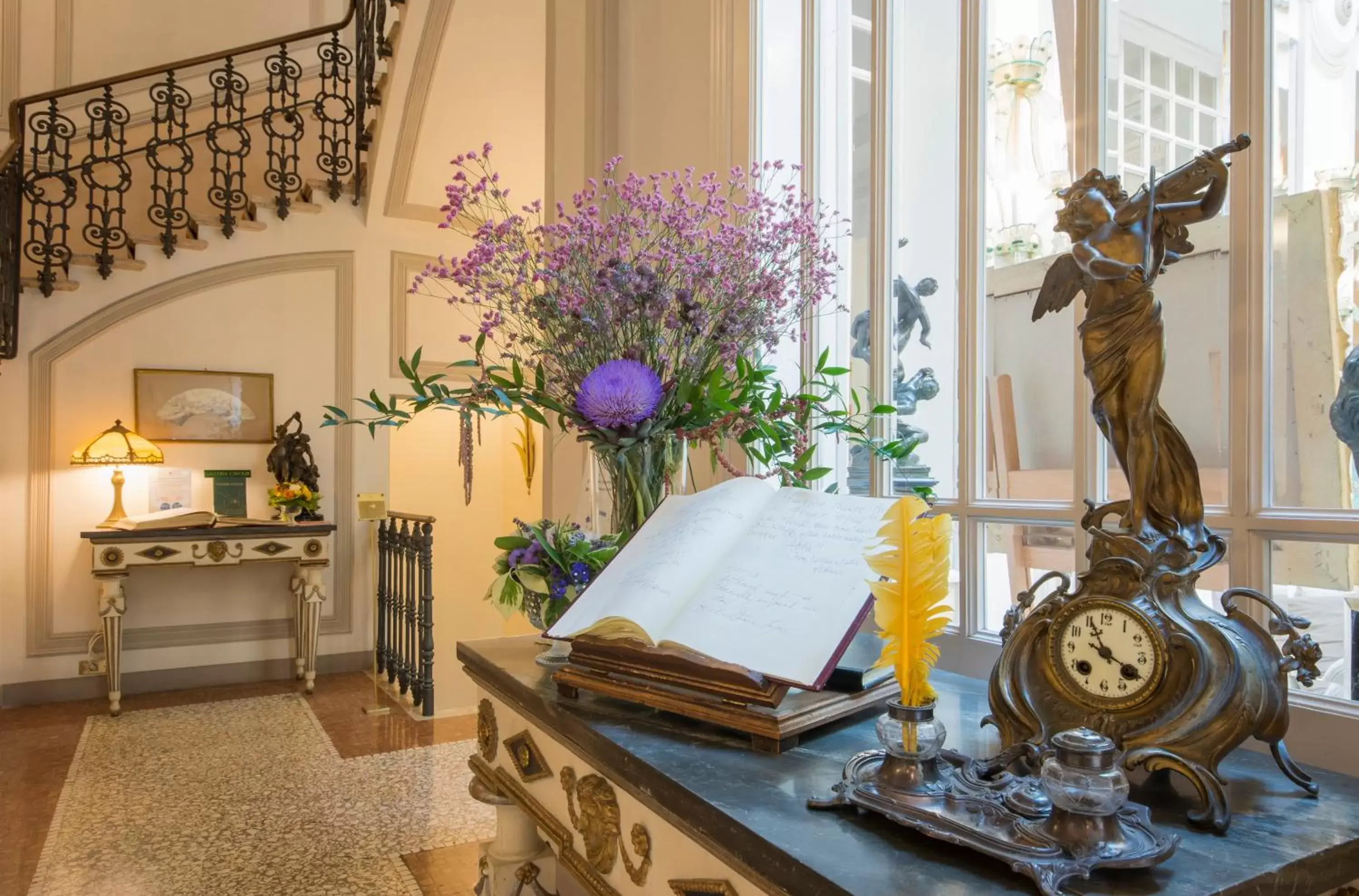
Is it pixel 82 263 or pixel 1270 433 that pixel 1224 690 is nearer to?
pixel 1270 433

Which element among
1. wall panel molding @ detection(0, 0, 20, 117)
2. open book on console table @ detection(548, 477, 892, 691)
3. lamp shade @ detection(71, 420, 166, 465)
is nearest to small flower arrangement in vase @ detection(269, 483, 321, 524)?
lamp shade @ detection(71, 420, 166, 465)

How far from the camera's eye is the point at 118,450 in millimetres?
4840

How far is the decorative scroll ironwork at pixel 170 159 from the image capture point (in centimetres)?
523

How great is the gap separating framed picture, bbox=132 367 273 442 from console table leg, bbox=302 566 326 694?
3.09 feet

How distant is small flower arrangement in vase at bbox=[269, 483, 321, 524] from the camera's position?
17.5 feet

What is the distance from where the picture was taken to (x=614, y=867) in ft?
3.35

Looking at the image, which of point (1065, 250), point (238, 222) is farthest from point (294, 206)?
point (1065, 250)

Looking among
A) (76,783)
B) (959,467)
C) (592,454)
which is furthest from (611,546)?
(76,783)

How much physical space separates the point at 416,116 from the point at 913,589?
5.30 metres

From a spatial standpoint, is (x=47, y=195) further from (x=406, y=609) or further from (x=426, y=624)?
(x=426, y=624)

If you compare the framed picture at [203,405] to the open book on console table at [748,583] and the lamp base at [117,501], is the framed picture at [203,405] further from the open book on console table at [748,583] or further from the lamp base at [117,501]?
the open book on console table at [748,583]

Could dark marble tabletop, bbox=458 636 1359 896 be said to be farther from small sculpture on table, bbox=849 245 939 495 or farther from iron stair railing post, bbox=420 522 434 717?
iron stair railing post, bbox=420 522 434 717

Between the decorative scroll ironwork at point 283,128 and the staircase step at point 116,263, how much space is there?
870 millimetres

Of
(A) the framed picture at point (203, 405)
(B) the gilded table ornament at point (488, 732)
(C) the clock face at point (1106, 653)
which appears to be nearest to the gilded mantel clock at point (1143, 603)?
(C) the clock face at point (1106, 653)
